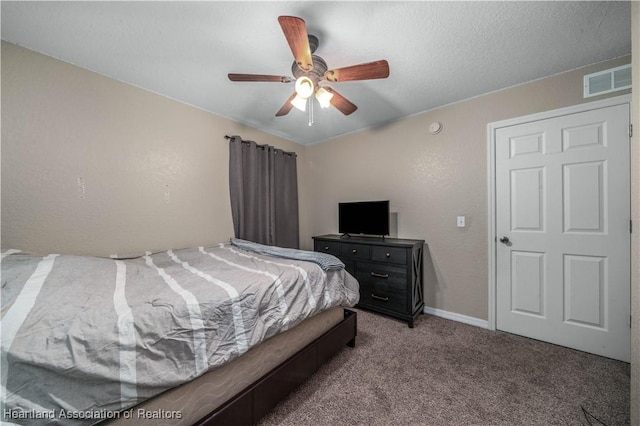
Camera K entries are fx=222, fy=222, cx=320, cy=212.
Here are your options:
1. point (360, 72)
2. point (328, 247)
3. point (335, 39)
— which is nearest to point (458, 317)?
point (328, 247)

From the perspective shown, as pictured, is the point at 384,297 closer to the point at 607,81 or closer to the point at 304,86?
the point at 304,86

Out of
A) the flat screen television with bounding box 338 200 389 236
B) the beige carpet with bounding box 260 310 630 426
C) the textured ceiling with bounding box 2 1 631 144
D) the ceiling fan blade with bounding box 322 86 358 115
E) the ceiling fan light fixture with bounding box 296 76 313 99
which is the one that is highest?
the textured ceiling with bounding box 2 1 631 144

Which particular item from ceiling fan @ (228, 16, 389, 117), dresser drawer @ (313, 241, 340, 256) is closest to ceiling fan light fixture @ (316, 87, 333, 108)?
ceiling fan @ (228, 16, 389, 117)

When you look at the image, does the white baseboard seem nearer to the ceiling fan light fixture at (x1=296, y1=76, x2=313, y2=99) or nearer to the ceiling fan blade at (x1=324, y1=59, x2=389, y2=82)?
the ceiling fan blade at (x1=324, y1=59, x2=389, y2=82)

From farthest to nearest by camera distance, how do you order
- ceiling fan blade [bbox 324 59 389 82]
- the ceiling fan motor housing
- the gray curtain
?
the gray curtain < the ceiling fan motor housing < ceiling fan blade [bbox 324 59 389 82]

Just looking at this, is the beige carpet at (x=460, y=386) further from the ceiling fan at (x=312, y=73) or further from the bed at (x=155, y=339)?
the ceiling fan at (x=312, y=73)

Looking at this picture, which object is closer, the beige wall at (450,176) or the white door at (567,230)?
the white door at (567,230)

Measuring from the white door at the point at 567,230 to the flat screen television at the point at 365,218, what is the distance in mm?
1114

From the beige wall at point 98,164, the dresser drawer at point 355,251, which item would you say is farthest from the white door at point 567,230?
the beige wall at point 98,164

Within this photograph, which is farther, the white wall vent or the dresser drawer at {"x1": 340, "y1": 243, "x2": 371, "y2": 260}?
the dresser drawer at {"x1": 340, "y1": 243, "x2": 371, "y2": 260}

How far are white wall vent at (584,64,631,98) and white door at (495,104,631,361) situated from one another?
0.50 feet

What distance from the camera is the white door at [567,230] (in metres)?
1.74

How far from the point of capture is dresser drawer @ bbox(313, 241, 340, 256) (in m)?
2.86

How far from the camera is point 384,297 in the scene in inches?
97.4
